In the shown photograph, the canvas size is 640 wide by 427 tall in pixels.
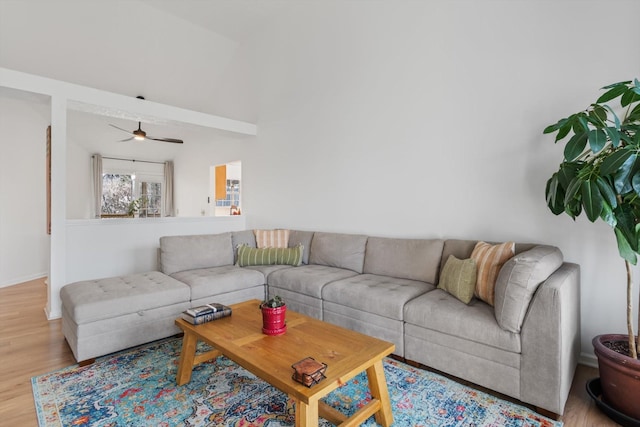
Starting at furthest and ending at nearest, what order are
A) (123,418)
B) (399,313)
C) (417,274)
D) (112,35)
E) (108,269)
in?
(112,35) → (108,269) → (417,274) → (399,313) → (123,418)

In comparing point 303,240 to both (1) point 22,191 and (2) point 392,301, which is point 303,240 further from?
(1) point 22,191

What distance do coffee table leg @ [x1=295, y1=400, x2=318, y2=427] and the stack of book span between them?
1.02m

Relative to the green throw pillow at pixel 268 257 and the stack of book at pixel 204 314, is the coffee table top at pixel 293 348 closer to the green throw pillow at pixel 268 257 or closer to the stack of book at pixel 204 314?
the stack of book at pixel 204 314

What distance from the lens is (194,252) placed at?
11.6 feet

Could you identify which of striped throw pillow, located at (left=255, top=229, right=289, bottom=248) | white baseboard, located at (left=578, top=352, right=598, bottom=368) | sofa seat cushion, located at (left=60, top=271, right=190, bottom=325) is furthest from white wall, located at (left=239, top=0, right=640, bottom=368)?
sofa seat cushion, located at (left=60, top=271, right=190, bottom=325)

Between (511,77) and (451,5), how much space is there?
92 cm

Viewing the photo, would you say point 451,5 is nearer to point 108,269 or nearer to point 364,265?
point 364,265

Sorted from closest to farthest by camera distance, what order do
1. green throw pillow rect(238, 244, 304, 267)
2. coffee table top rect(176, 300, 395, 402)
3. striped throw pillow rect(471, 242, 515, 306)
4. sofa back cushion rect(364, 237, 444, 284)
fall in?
coffee table top rect(176, 300, 395, 402) → striped throw pillow rect(471, 242, 515, 306) → sofa back cushion rect(364, 237, 444, 284) → green throw pillow rect(238, 244, 304, 267)

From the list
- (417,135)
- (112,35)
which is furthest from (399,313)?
(112,35)

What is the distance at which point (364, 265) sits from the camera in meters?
3.40

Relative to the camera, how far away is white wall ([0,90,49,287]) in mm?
4895

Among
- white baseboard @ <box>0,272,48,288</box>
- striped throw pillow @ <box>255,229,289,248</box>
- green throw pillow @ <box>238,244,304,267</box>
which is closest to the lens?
green throw pillow @ <box>238,244,304,267</box>

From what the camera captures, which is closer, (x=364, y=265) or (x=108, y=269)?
(x=364, y=265)

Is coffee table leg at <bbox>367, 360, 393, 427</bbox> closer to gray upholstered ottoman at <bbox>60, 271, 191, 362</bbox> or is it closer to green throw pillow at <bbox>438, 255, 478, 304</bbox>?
green throw pillow at <bbox>438, 255, 478, 304</bbox>
